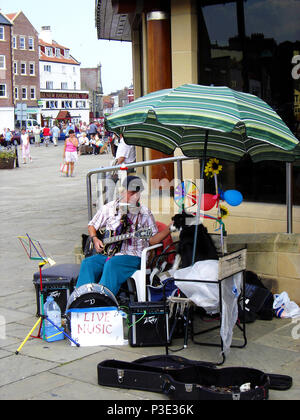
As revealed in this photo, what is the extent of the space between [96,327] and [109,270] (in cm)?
68

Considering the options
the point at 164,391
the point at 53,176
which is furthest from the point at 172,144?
the point at 53,176

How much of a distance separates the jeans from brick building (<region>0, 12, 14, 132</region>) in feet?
203

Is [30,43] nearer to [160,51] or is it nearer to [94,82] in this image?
[94,82]

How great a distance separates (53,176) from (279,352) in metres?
19.4

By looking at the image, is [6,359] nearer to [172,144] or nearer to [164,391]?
[164,391]

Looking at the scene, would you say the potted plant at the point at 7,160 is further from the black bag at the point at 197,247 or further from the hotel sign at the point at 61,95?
the hotel sign at the point at 61,95

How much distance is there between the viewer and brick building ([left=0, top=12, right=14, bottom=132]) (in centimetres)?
6706

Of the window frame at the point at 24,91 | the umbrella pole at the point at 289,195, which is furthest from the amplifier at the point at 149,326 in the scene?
the window frame at the point at 24,91

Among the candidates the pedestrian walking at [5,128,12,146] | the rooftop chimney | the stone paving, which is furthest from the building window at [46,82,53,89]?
the stone paving

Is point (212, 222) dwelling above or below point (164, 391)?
above

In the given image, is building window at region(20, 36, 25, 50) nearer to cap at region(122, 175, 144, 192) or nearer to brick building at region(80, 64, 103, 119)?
brick building at region(80, 64, 103, 119)

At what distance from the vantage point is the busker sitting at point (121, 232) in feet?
20.0

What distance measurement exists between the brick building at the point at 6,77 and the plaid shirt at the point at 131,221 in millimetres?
61531

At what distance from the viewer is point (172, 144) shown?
650cm
